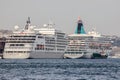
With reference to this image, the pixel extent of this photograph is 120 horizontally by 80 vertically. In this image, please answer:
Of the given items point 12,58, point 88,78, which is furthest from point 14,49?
point 88,78

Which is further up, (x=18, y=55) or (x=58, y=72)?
(x=18, y=55)

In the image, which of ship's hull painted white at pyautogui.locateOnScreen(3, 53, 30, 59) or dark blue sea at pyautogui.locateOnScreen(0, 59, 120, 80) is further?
ship's hull painted white at pyautogui.locateOnScreen(3, 53, 30, 59)

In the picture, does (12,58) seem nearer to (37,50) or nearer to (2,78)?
(37,50)

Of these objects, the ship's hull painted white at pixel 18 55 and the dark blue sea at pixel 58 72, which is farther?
the ship's hull painted white at pixel 18 55

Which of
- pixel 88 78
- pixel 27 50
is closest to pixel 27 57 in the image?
pixel 27 50

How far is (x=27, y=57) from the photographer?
634 ft

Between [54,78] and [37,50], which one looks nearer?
[54,78]

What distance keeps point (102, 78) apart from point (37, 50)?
121m

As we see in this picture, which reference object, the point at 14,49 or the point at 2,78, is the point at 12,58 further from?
the point at 2,78

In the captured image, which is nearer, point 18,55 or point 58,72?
point 58,72

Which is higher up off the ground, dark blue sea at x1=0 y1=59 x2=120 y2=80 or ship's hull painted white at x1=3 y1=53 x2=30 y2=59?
ship's hull painted white at x1=3 y1=53 x2=30 y2=59

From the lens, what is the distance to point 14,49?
197 metres

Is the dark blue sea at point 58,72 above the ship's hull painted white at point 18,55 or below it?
below

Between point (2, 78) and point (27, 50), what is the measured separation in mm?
121739
